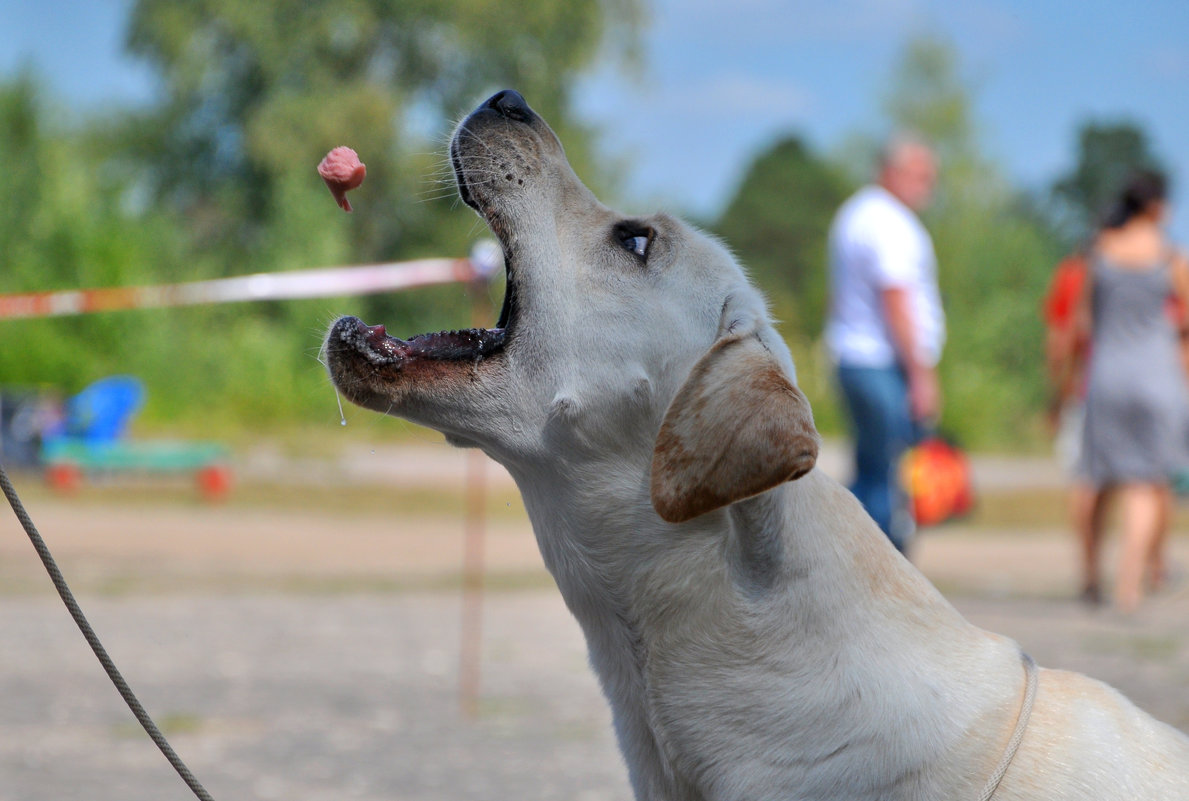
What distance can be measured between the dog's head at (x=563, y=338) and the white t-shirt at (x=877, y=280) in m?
4.28

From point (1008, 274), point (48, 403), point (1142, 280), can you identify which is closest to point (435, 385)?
point (1142, 280)

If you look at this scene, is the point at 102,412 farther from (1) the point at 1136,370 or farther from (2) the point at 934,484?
(1) the point at 1136,370

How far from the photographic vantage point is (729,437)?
2.09m

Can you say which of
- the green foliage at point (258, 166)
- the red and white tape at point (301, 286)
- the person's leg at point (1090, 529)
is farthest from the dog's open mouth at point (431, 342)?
the green foliage at point (258, 166)

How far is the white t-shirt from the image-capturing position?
6.80 m

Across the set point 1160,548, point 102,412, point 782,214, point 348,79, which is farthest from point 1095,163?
point 1160,548

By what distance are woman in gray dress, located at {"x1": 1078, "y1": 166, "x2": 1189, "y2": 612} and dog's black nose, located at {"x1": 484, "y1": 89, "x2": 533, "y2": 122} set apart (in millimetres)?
6058

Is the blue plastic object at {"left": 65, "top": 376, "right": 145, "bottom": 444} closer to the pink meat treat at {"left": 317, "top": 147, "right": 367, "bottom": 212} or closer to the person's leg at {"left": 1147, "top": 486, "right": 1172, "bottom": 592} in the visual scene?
the person's leg at {"left": 1147, "top": 486, "right": 1172, "bottom": 592}

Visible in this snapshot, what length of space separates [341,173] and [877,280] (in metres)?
4.49

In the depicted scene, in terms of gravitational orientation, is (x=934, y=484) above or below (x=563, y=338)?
below

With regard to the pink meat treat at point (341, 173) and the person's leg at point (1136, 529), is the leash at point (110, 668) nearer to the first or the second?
the pink meat treat at point (341, 173)

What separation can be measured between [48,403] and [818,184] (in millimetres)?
53386

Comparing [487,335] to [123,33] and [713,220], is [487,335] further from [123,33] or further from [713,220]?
[713,220]

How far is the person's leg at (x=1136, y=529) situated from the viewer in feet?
25.4
